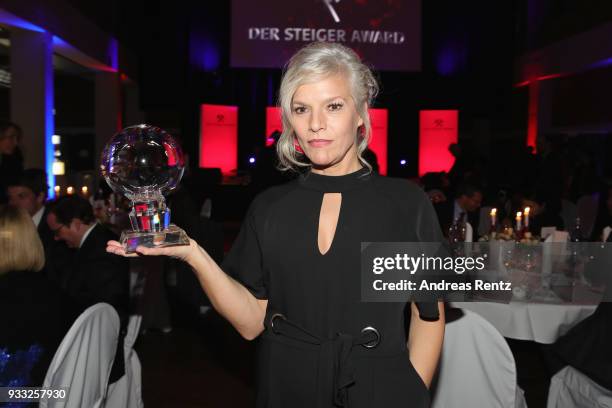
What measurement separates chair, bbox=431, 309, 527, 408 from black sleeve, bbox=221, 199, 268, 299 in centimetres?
98

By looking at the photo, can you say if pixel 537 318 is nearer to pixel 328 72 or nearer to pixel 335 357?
pixel 335 357

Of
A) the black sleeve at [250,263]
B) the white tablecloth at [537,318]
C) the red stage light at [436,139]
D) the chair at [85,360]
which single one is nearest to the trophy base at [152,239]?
the black sleeve at [250,263]

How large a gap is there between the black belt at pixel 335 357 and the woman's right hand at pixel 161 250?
287 millimetres

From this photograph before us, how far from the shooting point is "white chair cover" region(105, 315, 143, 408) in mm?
2859

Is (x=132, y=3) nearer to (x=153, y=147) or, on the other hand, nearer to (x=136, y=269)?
(x=136, y=269)

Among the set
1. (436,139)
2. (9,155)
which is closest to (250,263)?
(9,155)

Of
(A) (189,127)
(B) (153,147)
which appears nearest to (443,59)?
(A) (189,127)

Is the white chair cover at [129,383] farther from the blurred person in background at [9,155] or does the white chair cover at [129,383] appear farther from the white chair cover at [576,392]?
the blurred person in background at [9,155]

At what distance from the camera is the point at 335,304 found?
4.50 ft

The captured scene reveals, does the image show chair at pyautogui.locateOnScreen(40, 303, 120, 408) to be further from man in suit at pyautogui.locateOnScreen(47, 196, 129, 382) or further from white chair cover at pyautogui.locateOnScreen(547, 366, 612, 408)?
white chair cover at pyautogui.locateOnScreen(547, 366, 612, 408)

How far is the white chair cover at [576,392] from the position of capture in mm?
2578

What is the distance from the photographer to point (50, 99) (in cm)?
882

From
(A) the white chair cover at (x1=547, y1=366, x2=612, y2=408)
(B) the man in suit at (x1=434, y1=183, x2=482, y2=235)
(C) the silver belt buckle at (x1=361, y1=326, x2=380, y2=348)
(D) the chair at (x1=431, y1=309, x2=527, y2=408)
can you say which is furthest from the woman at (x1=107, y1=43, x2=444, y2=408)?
(B) the man in suit at (x1=434, y1=183, x2=482, y2=235)

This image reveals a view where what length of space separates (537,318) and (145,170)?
2264 millimetres
